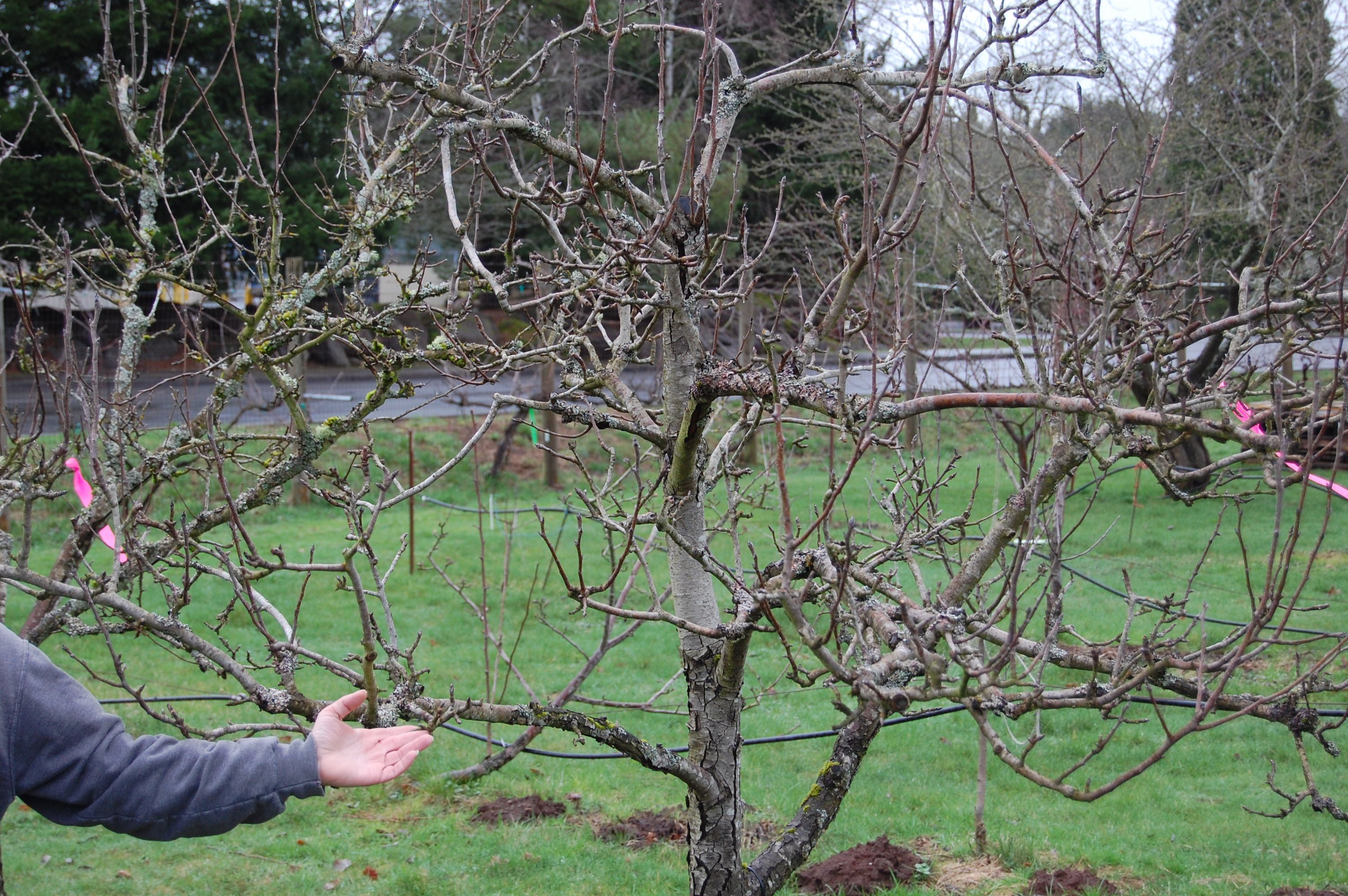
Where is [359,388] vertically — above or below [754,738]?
above

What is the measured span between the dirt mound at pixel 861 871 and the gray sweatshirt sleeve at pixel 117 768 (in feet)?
11.1

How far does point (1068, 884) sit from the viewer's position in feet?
14.7

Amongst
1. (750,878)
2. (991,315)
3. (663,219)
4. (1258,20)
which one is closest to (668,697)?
(750,878)

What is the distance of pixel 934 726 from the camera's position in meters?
6.70

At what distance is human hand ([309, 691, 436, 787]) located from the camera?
1.79 m

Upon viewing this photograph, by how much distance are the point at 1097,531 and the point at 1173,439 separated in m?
8.69

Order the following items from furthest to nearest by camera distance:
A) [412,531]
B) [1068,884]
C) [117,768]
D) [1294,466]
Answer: [412,531], [1068,884], [1294,466], [117,768]

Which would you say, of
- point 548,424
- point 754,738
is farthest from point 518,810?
point 548,424

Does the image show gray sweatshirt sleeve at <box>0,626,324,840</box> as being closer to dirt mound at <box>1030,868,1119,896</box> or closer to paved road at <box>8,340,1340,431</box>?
dirt mound at <box>1030,868,1119,896</box>

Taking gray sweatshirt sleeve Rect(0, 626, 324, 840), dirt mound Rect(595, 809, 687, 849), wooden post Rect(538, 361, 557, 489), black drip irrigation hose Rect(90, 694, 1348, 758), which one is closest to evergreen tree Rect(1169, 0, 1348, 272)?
wooden post Rect(538, 361, 557, 489)

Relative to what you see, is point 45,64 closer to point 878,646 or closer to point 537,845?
point 537,845

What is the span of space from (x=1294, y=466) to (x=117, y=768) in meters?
2.45

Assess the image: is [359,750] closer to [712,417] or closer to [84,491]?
[712,417]

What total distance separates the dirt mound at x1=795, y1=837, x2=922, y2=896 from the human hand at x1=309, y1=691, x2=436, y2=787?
3.20 m
